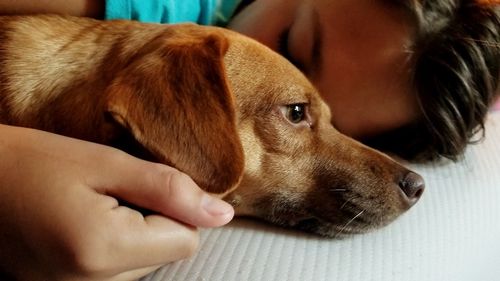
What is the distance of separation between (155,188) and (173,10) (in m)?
0.84

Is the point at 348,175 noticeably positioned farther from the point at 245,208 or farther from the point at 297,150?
the point at 245,208

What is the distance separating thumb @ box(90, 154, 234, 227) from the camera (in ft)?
2.86

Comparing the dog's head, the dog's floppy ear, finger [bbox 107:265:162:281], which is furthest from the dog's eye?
finger [bbox 107:265:162:281]

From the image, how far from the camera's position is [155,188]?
0.87 metres

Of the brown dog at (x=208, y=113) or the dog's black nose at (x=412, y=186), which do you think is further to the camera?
the dog's black nose at (x=412, y=186)

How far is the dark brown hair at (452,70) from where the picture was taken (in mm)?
1422

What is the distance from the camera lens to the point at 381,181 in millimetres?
1181

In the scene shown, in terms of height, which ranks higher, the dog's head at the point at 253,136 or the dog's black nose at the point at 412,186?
the dog's head at the point at 253,136

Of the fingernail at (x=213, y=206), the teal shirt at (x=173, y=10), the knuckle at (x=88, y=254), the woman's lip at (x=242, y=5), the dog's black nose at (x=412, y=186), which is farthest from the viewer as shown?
the woman's lip at (x=242, y=5)

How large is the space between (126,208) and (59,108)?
9.9 inches

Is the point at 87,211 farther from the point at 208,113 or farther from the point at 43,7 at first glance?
the point at 43,7

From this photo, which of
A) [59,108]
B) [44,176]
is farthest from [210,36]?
[44,176]

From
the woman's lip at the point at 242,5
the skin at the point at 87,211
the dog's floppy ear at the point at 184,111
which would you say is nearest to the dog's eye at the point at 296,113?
the dog's floppy ear at the point at 184,111

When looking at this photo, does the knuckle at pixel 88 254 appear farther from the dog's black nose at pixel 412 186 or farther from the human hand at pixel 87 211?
the dog's black nose at pixel 412 186
